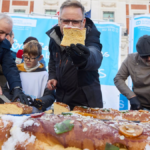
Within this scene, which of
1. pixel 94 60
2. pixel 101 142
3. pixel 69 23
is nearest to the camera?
pixel 101 142

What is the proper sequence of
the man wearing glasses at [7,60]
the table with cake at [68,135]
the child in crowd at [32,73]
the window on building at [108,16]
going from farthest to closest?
1. the window on building at [108,16]
2. the child in crowd at [32,73]
3. the man wearing glasses at [7,60]
4. the table with cake at [68,135]

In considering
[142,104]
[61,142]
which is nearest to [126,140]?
[61,142]

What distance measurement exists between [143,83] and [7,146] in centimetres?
200

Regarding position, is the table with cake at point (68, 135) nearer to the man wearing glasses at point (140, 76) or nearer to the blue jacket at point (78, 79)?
the blue jacket at point (78, 79)

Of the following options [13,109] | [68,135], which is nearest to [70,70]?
[13,109]

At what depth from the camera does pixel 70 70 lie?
195 cm

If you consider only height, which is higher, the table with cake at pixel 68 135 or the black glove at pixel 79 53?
the black glove at pixel 79 53

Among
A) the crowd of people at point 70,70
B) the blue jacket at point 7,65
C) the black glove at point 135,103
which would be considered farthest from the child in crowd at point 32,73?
the black glove at point 135,103

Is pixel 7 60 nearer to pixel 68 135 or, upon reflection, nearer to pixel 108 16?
pixel 68 135

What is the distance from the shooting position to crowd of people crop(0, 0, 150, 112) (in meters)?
1.75

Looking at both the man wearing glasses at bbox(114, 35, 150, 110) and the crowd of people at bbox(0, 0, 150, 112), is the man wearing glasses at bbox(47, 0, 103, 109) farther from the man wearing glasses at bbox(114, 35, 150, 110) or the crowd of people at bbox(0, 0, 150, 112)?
the man wearing glasses at bbox(114, 35, 150, 110)

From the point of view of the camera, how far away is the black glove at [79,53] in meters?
1.38

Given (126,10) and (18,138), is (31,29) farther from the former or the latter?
(126,10)

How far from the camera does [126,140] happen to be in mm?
733
